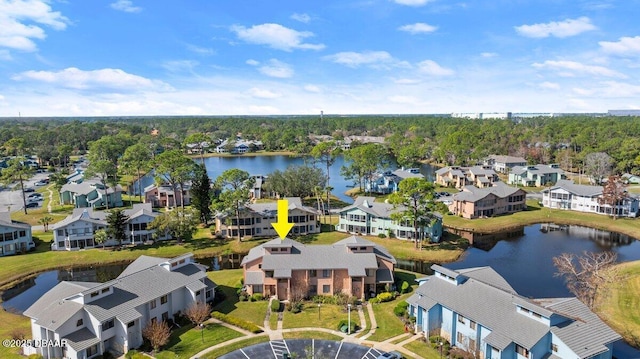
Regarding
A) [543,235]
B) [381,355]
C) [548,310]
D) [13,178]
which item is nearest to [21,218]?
[13,178]

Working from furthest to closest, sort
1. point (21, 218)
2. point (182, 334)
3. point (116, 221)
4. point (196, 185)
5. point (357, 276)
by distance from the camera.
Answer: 1. point (21, 218)
2. point (196, 185)
3. point (116, 221)
4. point (357, 276)
5. point (182, 334)

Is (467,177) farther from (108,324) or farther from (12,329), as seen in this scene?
(12,329)

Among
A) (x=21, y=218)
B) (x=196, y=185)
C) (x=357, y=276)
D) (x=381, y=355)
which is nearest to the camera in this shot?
(x=381, y=355)

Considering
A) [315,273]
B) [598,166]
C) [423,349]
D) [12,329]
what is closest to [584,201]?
[598,166]

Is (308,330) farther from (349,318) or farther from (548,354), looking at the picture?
(548,354)

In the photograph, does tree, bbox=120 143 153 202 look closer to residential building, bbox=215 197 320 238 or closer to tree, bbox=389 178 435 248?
residential building, bbox=215 197 320 238

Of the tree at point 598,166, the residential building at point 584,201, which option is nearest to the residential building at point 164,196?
the residential building at point 584,201
